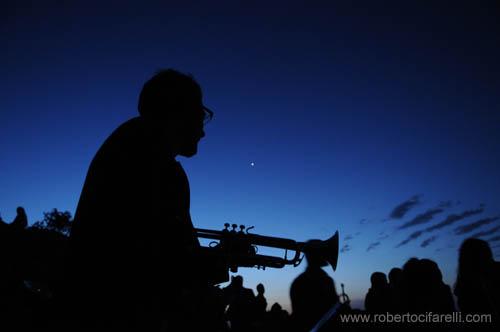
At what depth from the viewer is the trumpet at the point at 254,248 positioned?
2749mm

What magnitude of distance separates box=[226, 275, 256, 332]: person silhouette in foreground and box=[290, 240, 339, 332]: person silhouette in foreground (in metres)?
5.21

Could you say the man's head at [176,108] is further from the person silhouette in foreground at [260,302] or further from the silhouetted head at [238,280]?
the person silhouette in foreground at [260,302]

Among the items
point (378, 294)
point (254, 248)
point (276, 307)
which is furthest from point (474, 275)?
point (276, 307)

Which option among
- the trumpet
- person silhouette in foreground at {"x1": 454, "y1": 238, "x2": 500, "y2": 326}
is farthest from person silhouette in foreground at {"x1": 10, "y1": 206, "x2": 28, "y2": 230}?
person silhouette in foreground at {"x1": 454, "y1": 238, "x2": 500, "y2": 326}

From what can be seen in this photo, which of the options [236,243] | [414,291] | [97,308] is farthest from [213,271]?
[414,291]

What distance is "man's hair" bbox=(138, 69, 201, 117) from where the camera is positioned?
2.21m

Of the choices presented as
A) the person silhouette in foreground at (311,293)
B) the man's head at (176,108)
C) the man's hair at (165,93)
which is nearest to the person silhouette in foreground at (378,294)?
the person silhouette in foreground at (311,293)

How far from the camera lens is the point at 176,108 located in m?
2.21

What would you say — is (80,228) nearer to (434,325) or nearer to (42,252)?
(434,325)

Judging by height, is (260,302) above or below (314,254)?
below

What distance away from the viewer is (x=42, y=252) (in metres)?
18.3

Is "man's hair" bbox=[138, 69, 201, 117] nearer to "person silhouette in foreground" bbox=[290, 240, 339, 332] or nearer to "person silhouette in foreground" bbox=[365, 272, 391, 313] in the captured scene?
"person silhouette in foreground" bbox=[290, 240, 339, 332]

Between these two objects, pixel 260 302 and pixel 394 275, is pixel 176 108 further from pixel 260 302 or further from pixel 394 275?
pixel 260 302

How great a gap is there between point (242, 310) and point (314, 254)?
6.76m
